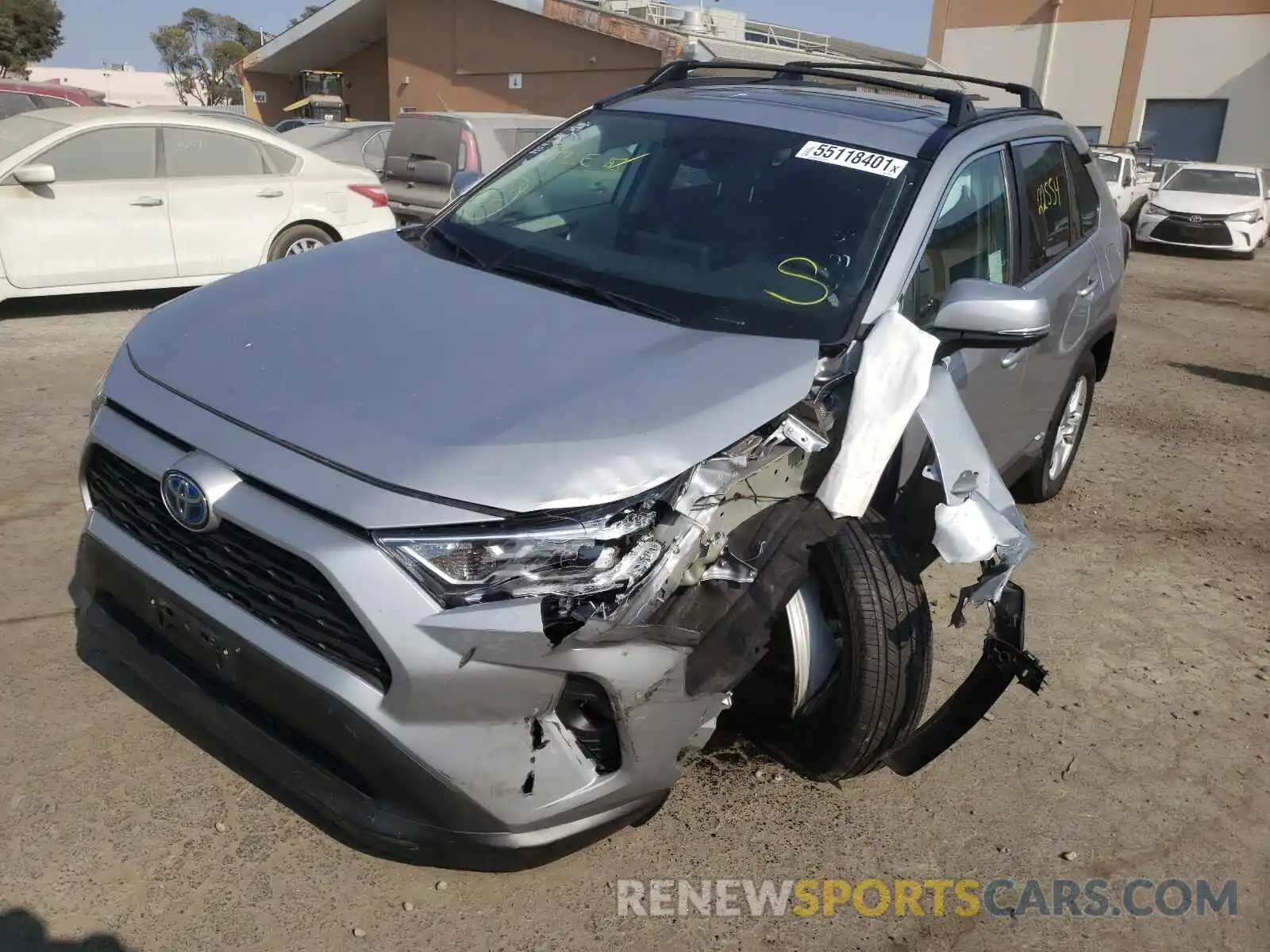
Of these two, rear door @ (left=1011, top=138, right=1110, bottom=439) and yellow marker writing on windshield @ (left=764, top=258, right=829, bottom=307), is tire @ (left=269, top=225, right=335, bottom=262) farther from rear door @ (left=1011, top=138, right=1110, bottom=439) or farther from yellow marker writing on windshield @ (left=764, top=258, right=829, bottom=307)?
yellow marker writing on windshield @ (left=764, top=258, right=829, bottom=307)

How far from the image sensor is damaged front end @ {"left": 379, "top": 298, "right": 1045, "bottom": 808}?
2.18 m

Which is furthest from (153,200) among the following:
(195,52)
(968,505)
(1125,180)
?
(195,52)

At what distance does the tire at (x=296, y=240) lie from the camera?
8.54 metres

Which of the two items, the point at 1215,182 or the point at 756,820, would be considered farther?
the point at 1215,182

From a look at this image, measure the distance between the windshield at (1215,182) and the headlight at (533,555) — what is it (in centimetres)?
1844

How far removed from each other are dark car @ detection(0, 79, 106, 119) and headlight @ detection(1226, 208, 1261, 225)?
17.8m

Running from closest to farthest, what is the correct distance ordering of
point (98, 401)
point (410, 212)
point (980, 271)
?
point (98, 401), point (980, 271), point (410, 212)

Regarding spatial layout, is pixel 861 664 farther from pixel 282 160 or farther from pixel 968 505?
pixel 282 160

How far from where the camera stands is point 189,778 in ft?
9.53

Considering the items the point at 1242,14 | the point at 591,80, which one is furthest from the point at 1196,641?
the point at 1242,14

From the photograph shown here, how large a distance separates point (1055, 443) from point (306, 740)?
389cm

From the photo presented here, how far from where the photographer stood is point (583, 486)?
2.23 meters

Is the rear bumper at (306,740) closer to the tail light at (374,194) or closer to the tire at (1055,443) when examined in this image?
the tire at (1055,443)

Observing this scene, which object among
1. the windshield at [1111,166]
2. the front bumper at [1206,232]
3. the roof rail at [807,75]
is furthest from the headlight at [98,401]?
the windshield at [1111,166]
